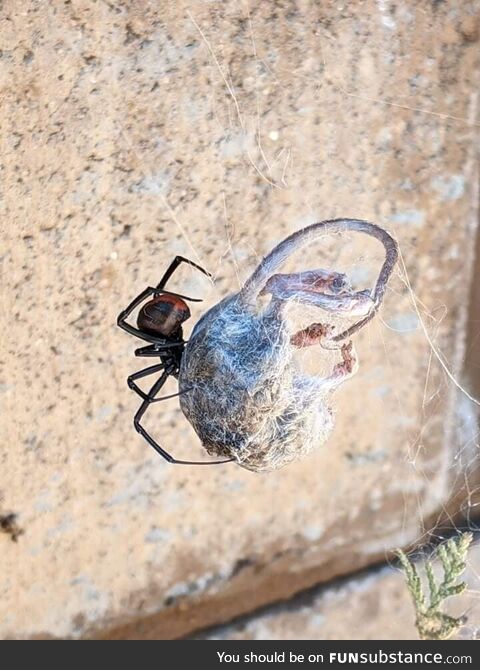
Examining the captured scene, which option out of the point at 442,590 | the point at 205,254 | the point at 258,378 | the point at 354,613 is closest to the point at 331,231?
the point at 258,378

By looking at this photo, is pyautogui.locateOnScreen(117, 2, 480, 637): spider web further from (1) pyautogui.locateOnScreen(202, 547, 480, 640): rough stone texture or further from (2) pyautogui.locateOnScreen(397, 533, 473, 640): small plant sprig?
(2) pyautogui.locateOnScreen(397, 533, 473, 640): small plant sprig

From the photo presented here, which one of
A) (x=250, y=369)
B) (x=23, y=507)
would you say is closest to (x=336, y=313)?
(x=250, y=369)

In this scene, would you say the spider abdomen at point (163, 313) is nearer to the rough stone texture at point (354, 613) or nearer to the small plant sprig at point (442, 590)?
Result: the small plant sprig at point (442, 590)

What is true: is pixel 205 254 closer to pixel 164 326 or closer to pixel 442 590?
pixel 164 326

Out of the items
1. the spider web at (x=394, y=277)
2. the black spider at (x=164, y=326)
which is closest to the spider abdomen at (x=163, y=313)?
the black spider at (x=164, y=326)
